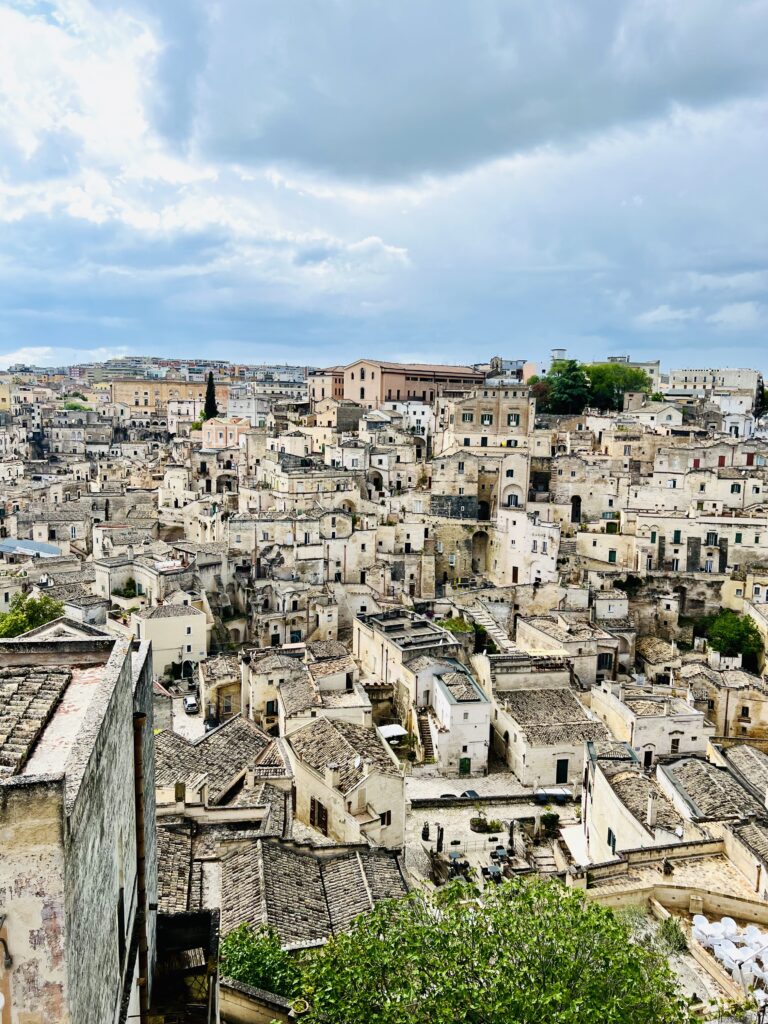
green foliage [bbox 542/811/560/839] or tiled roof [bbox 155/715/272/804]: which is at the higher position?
tiled roof [bbox 155/715/272/804]

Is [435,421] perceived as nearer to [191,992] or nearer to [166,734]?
[166,734]

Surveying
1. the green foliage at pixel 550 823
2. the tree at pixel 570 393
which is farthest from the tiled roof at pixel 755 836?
the tree at pixel 570 393

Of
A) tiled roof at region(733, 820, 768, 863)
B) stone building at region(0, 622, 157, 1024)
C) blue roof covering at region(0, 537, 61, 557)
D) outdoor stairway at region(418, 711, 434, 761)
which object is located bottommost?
outdoor stairway at region(418, 711, 434, 761)

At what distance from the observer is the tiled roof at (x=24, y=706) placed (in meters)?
7.33

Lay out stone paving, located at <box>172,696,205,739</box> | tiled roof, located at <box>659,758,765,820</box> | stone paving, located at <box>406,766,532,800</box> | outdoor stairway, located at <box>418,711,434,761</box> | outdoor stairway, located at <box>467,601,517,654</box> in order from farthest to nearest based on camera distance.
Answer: outdoor stairway, located at <box>467,601,517,654</box>
stone paving, located at <box>172,696,205,739</box>
outdoor stairway, located at <box>418,711,434,761</box>
stone paving, located at <box>406,766,532,800</box>
tiled roof, located at <box>659,758,765,820</box>

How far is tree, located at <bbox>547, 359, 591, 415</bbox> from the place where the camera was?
76875 millimetres

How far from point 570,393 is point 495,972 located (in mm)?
69629

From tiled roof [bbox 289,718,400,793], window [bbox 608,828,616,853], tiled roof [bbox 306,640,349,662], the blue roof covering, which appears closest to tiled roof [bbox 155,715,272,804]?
tiled roof [bbox 289,718,400,793]

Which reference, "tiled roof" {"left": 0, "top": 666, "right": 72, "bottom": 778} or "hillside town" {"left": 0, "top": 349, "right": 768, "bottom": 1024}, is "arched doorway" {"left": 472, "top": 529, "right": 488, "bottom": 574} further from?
"tiled roof" {"left": 0, "top": 666, "right": 72, "bottom": 778}

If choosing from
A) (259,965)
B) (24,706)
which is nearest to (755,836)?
(259,965)

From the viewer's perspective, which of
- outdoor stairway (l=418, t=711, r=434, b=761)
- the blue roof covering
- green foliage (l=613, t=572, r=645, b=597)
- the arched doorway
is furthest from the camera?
the arched doorway

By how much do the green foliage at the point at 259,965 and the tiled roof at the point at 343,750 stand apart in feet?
26.0

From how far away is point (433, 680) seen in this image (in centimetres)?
3275

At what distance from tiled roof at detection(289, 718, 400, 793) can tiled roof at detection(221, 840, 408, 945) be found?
2920 millimetres
